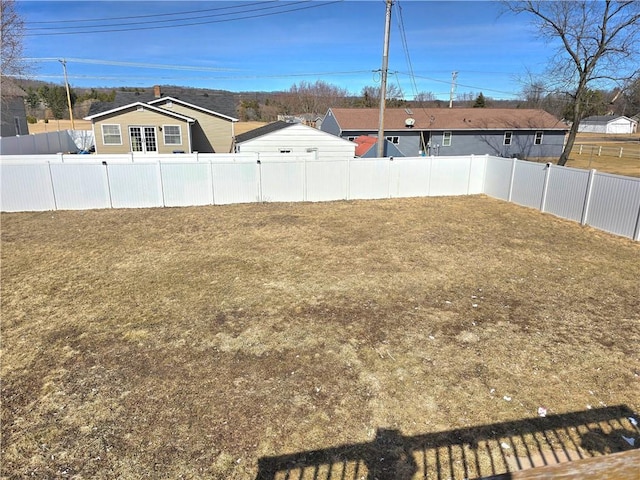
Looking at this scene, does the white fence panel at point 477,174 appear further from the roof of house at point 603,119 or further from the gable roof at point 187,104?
the roof of house at point 603,119

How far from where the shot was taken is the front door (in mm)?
21094

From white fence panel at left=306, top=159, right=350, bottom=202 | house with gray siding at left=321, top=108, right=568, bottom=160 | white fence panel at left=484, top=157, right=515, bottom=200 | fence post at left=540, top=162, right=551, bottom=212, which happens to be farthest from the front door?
fence post at left=540, top=162, right=551, bottom=212

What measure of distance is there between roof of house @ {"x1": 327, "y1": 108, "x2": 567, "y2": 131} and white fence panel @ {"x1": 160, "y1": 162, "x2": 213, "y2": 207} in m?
17.0

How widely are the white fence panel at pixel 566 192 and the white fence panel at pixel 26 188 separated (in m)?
15.0

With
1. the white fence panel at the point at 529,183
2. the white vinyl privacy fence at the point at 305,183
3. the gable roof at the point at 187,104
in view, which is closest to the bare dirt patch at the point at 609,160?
the white fence panel at the point at 529,183

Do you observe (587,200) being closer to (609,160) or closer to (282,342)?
(282,342)

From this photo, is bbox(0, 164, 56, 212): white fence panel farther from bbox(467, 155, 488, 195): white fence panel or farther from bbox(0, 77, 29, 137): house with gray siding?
bbox(0, 77, 29, 137): house with gray siding

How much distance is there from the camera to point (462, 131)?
2823 centimetres

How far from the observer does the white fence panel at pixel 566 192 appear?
36.1 ft

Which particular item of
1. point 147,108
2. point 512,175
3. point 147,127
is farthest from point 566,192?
point 147,127

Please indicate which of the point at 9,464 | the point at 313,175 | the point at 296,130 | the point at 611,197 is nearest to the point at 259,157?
the point at 313,175

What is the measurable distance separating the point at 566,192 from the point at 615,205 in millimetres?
1580

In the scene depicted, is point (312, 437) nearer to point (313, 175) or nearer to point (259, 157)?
point (313, 175)

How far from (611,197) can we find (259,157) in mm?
11263
